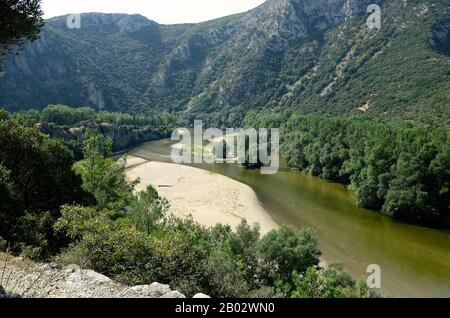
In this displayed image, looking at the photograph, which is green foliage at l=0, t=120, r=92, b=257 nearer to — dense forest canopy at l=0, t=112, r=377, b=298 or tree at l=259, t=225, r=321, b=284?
dense forest canopy at l=0, t=112, r=377, b=298

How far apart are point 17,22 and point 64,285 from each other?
10768 mm

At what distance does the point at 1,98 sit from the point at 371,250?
157740 mm

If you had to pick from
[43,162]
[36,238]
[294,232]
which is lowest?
[294,232]

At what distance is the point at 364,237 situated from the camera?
131 ft

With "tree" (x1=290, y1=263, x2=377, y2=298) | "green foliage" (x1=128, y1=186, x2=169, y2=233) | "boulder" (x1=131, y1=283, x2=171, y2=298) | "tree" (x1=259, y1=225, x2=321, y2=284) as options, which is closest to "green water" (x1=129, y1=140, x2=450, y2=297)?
"tree" (x1=259, y1=225, x2=321, y2=284)

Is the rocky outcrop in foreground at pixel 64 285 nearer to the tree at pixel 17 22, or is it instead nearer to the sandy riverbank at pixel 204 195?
the tree at pixel 17 22

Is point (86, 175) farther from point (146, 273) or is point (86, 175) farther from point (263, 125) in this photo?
point (263, 125)

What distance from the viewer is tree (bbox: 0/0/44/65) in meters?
15.9

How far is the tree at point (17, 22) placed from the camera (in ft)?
52.1

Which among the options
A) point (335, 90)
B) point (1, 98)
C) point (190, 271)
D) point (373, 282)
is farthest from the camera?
point (335, 90)

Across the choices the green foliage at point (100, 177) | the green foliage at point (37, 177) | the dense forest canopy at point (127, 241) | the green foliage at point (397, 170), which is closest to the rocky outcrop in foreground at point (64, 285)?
the dense forest canopy at point (127, 241)

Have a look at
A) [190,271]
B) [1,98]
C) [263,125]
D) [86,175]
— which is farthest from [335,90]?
[190,271]

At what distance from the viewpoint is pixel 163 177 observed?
237 feet

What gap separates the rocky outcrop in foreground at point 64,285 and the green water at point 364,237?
2013 cm
